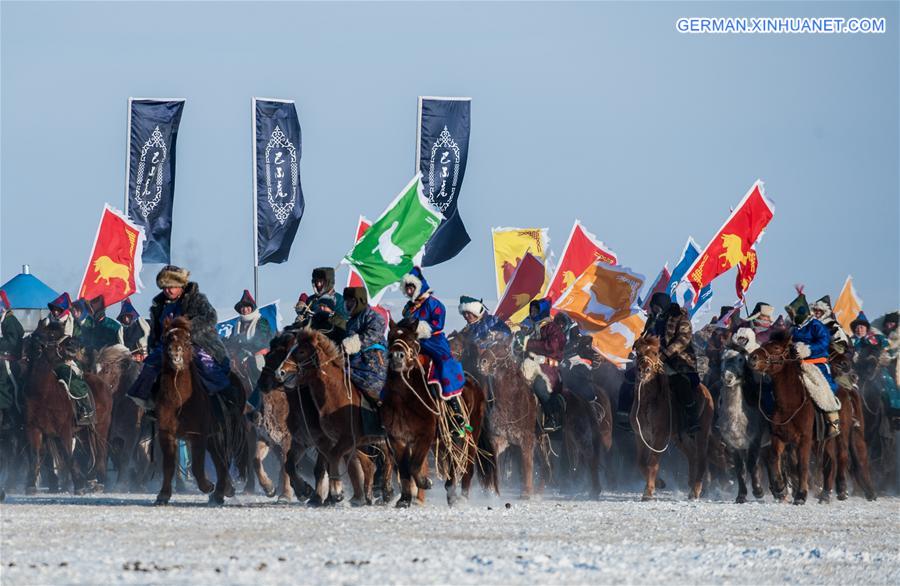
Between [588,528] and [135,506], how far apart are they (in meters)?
5.64

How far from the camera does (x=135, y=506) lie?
69.0 ft

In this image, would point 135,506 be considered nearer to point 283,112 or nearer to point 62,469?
point 62,469

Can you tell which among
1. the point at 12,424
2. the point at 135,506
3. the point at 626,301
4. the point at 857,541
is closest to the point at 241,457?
the point at 135,506

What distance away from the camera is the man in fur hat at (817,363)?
23953mm

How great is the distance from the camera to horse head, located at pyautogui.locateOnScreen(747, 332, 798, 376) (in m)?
23.8

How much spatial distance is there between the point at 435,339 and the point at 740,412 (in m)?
5.65

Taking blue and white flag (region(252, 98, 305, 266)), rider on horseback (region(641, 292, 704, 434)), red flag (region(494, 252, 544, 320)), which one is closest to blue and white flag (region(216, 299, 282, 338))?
blue and white flag (region(252, 98, 305, 266))

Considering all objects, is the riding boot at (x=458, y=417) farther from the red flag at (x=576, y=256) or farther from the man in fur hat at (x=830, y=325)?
the red flag at (x=576, y=256)

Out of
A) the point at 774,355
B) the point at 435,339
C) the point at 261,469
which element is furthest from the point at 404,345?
the point at 774,355

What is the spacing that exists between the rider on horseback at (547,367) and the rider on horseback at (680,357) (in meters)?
1.60

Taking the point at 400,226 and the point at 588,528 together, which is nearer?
the point at 588,528

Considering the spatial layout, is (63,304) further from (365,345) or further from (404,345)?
(404,345)

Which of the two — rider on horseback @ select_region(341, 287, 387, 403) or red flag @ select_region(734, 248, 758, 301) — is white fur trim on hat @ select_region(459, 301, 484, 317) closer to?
rider on horseback @ select_region(341, 287, 387, 403)

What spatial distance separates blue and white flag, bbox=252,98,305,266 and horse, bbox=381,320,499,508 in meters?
11.2
